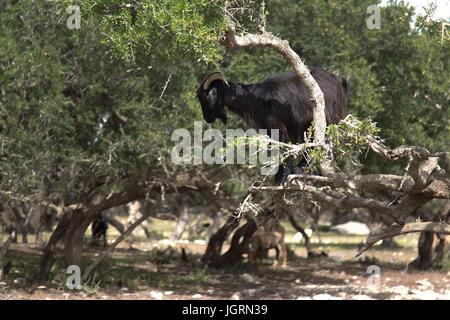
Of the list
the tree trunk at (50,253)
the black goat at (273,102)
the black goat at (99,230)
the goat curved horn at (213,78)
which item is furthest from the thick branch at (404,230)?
the black goat at (99,230)

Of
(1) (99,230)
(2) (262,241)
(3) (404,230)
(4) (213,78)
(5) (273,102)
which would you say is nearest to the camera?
(3) (404,230)

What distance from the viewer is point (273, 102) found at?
8.96 meters

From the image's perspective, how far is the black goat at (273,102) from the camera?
8.83m

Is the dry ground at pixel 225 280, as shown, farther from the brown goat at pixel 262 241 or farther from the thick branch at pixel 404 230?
the thick branch at pixel 404 230

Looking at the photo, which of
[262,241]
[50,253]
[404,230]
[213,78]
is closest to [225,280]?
[262,241]

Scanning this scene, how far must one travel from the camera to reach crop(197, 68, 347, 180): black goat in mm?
8828

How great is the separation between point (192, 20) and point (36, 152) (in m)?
6.43

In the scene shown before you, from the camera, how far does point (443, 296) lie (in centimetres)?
1448

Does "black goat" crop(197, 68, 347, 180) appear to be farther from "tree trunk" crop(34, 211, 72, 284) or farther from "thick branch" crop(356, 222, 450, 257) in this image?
"tree trunk" crop(34, 211, 72, 284)

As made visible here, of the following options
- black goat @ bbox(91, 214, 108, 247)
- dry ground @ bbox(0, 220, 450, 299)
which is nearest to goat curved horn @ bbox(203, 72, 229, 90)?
dry ground @ bbox(0, 220, 450, 299)

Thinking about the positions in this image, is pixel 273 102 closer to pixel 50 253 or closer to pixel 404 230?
pixel 404 230

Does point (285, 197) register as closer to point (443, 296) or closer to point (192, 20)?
point (192, 20)

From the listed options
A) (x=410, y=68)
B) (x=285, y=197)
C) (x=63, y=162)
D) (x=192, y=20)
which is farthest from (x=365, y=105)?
(x=192, y=20)

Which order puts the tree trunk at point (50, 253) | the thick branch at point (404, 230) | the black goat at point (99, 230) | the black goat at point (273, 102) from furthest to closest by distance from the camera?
the black goat at point (99, 230), the tree trunk at point (50, 253), the black goat at point (273, 102), the thick branch at point (404, 230)
